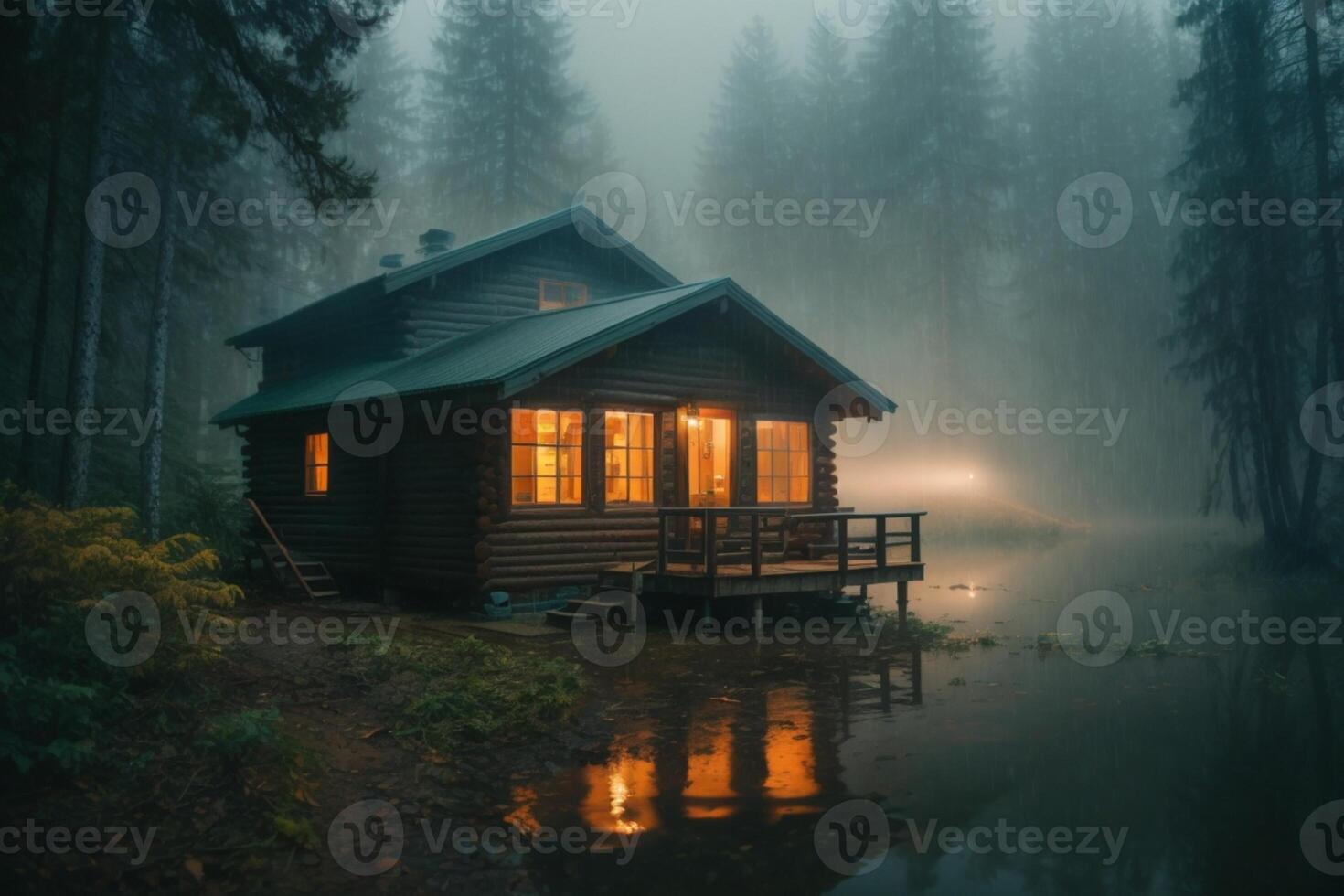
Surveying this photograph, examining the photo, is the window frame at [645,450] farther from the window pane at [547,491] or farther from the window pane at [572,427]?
the window pane at [547,491]

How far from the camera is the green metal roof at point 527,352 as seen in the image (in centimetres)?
1410

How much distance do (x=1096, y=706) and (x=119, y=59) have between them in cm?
1789

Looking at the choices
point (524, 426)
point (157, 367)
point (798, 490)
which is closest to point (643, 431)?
point (524, 426)

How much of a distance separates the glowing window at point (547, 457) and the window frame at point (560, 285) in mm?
5567

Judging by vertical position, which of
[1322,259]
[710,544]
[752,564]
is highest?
[1322,259]

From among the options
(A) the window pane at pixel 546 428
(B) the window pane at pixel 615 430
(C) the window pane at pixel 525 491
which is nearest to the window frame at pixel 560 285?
(B) the window pane at pixel 615 430

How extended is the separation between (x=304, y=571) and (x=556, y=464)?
17.6ft

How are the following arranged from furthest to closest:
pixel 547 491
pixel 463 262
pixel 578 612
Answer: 1. pixel 463 262
2. pixel 547 491
3. pixel 578 612

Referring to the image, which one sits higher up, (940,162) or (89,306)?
(940,162)

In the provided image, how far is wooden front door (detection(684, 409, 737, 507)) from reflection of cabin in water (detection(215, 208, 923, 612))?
0.04 meters

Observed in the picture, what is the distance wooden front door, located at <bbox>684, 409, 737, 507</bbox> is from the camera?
17.3 m

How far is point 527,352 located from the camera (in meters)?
14.9

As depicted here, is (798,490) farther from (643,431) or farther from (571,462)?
(571,462)

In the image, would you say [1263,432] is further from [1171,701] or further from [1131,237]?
[1131,237]
